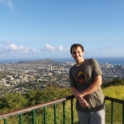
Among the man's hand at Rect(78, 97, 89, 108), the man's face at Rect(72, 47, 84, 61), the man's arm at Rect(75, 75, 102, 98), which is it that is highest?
the man's face at Rect(72, 47, 84, 61)

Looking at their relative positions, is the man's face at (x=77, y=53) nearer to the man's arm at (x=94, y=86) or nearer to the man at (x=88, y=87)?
the man at (x=88, y=87)

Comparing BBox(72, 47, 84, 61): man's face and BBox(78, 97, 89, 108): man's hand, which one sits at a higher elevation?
BBox(72, 47, 84, 61): man's face

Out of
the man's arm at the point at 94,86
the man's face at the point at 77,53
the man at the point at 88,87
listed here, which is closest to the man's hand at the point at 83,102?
the man at the point at 88,87

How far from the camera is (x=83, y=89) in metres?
2.60

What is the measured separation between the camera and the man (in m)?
2.51

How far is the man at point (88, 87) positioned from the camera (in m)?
2.51

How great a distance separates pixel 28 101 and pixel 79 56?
862cm

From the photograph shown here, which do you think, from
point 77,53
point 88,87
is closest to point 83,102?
point 88,87

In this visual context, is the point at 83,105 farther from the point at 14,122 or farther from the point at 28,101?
the point at 28,101

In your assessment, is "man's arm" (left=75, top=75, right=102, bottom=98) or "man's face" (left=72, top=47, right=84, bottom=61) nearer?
"man's arm" (left=75, top=75, right=102, bottom=98)

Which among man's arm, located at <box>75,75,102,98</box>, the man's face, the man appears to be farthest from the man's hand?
the man's face

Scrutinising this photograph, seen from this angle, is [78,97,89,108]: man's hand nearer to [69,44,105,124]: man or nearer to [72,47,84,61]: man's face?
[69,44,105,124]: man

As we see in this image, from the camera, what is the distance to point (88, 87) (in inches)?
98.7

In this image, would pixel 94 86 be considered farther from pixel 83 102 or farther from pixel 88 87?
pixel 83 102
